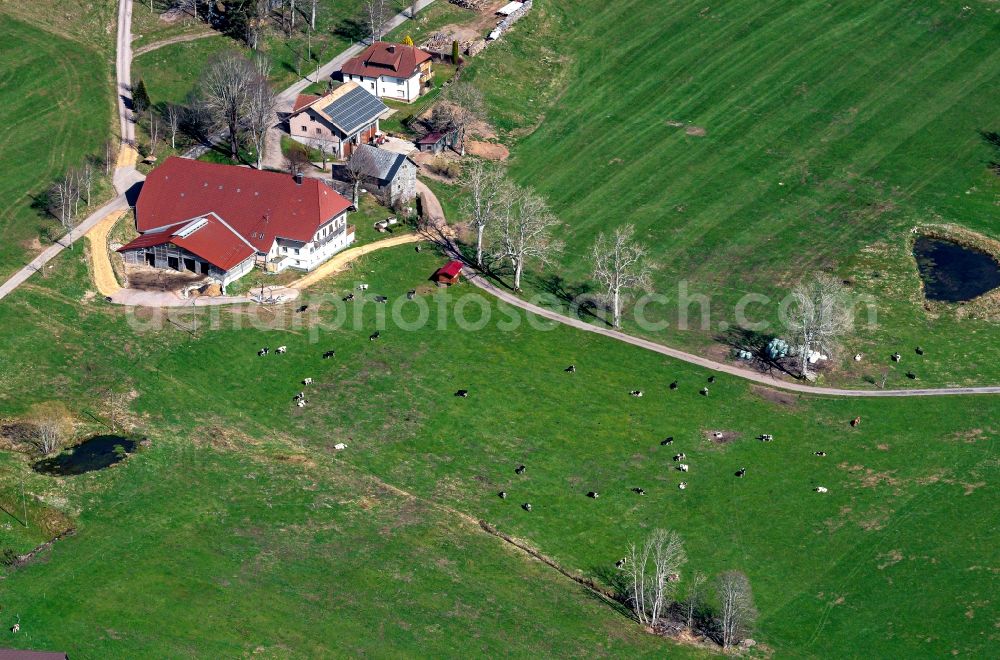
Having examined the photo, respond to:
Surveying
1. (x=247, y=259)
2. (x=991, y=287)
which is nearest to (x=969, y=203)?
(x=991, y=287)

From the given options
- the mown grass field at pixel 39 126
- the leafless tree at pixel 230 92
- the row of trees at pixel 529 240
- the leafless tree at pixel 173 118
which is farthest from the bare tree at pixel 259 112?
the row of trees at pixel 529 240

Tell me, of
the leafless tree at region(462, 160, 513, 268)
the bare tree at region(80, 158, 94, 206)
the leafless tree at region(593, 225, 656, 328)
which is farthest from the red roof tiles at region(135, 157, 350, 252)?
the leafless tree at region(593, 225, 656, 328)

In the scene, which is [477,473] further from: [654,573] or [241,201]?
[241,201]

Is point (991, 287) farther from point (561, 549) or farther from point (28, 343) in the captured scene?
point (28, 343)

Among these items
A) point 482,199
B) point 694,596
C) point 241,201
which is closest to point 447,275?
point 482,199

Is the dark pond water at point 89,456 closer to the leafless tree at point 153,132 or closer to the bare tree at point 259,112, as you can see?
the bare tree at point 259,112
